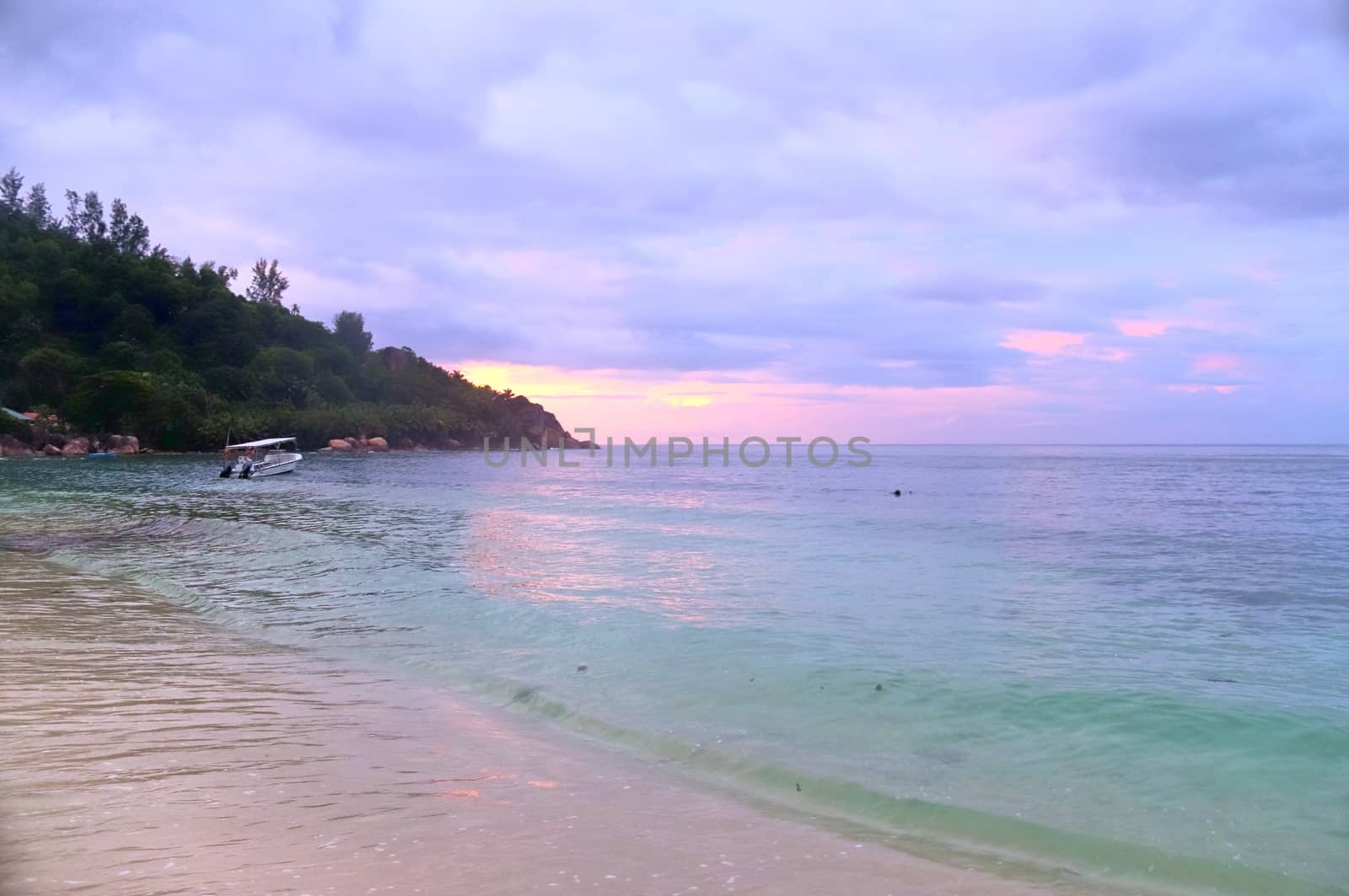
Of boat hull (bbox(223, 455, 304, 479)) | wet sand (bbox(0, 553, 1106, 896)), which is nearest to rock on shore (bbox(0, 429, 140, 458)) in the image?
boat hull (bbox(223, 455, 304, 479))

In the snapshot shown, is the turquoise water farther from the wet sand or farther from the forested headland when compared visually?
the forested headland

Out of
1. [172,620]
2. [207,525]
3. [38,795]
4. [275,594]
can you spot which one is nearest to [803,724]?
[38,795]

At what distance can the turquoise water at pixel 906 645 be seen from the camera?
558cm

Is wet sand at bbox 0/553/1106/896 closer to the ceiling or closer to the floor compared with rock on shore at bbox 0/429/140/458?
closer to the floor

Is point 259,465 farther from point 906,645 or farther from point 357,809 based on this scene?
point 357,809

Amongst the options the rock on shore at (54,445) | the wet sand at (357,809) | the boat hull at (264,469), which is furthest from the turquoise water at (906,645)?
the rock on shore at (54,445)

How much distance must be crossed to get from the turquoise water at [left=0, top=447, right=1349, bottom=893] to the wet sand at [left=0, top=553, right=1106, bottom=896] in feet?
2.33

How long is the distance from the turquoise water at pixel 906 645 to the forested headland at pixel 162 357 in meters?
64.0

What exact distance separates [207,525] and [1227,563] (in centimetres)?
2506

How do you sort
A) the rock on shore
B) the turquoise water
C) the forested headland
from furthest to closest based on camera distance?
the forested headland → the rock on shore → the turquoise water

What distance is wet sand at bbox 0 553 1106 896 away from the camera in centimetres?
409

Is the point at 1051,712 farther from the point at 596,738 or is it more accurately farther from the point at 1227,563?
the point at 1227,563

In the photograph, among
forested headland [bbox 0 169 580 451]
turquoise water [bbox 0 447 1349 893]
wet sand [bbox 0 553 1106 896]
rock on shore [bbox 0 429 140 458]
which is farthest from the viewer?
forested headland [bbox 0 169 580 451]

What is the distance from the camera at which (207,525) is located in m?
23.6
